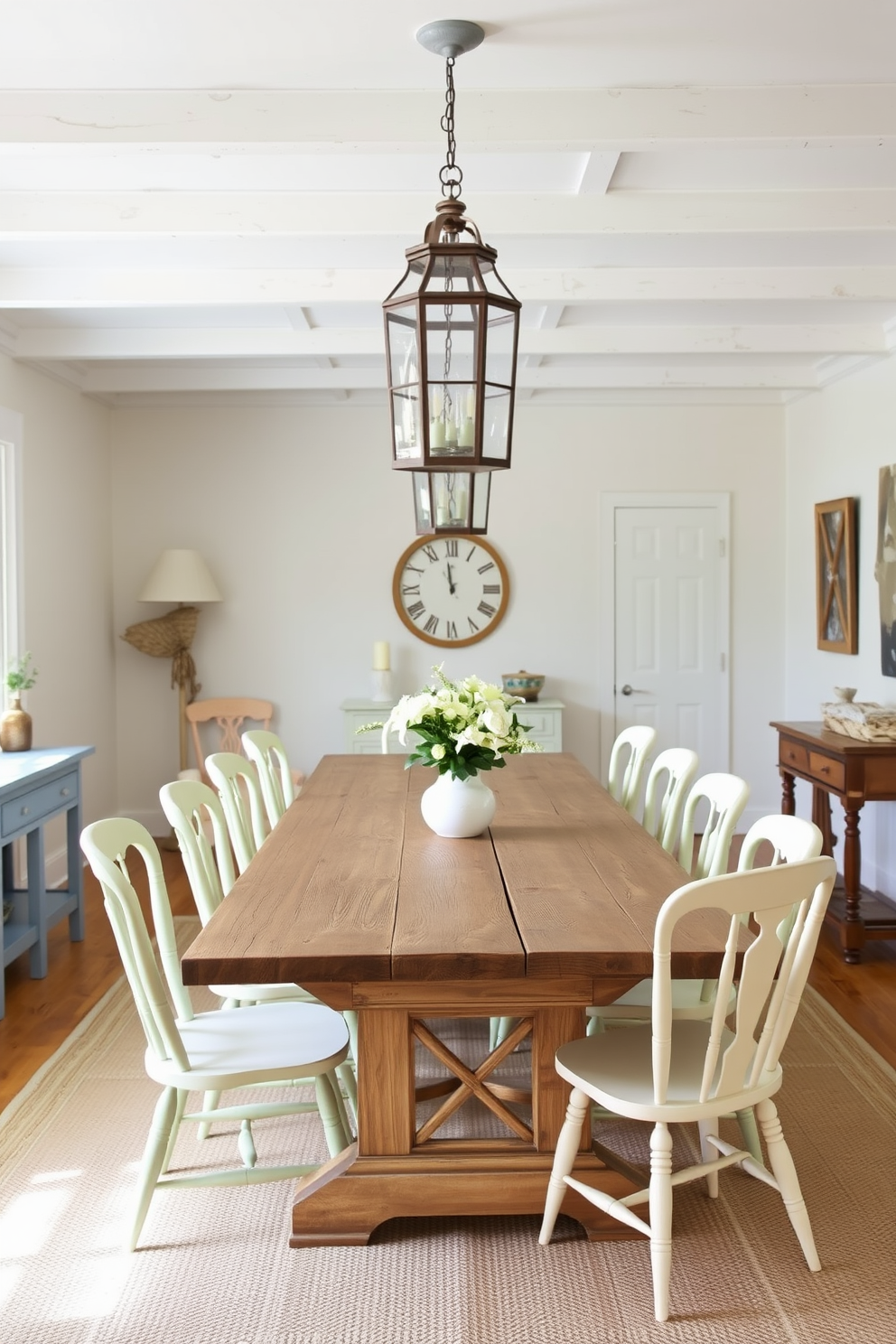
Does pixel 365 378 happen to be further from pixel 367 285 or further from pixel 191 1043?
pixel 191 1043

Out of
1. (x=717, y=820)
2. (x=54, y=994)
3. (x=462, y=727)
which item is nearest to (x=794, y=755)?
(x=717, y=820)

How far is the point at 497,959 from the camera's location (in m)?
2.14

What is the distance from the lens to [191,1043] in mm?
2494

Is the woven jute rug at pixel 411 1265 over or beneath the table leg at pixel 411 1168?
beneath

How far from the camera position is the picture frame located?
216 inches

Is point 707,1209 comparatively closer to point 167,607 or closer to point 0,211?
point 0,211

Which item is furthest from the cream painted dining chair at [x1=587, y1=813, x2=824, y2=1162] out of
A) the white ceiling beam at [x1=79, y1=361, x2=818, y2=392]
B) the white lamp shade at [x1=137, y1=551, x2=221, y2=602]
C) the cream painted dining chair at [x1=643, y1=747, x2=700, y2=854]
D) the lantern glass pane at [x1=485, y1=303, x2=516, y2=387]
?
the white lamp shade at [x1=137, y1=551, x2=221, y2=602]

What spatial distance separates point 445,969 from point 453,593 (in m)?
4.58

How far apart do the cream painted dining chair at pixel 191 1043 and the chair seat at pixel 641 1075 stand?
53 centimetres

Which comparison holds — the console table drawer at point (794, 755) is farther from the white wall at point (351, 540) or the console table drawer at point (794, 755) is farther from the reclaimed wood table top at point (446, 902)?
the reclaimed wood table top at point (446, 902)

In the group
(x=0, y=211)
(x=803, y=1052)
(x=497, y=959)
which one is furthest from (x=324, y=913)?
(x=0, y=211)

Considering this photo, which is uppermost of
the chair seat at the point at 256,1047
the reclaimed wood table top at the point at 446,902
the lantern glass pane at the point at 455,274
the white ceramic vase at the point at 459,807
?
the lantern glass pane at the point at 455,274

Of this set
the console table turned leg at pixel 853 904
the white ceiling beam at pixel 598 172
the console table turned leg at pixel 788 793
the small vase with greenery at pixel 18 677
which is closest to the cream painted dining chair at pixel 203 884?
the small vase with greenery at pixel 18 677

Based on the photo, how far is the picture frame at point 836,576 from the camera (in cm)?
548
